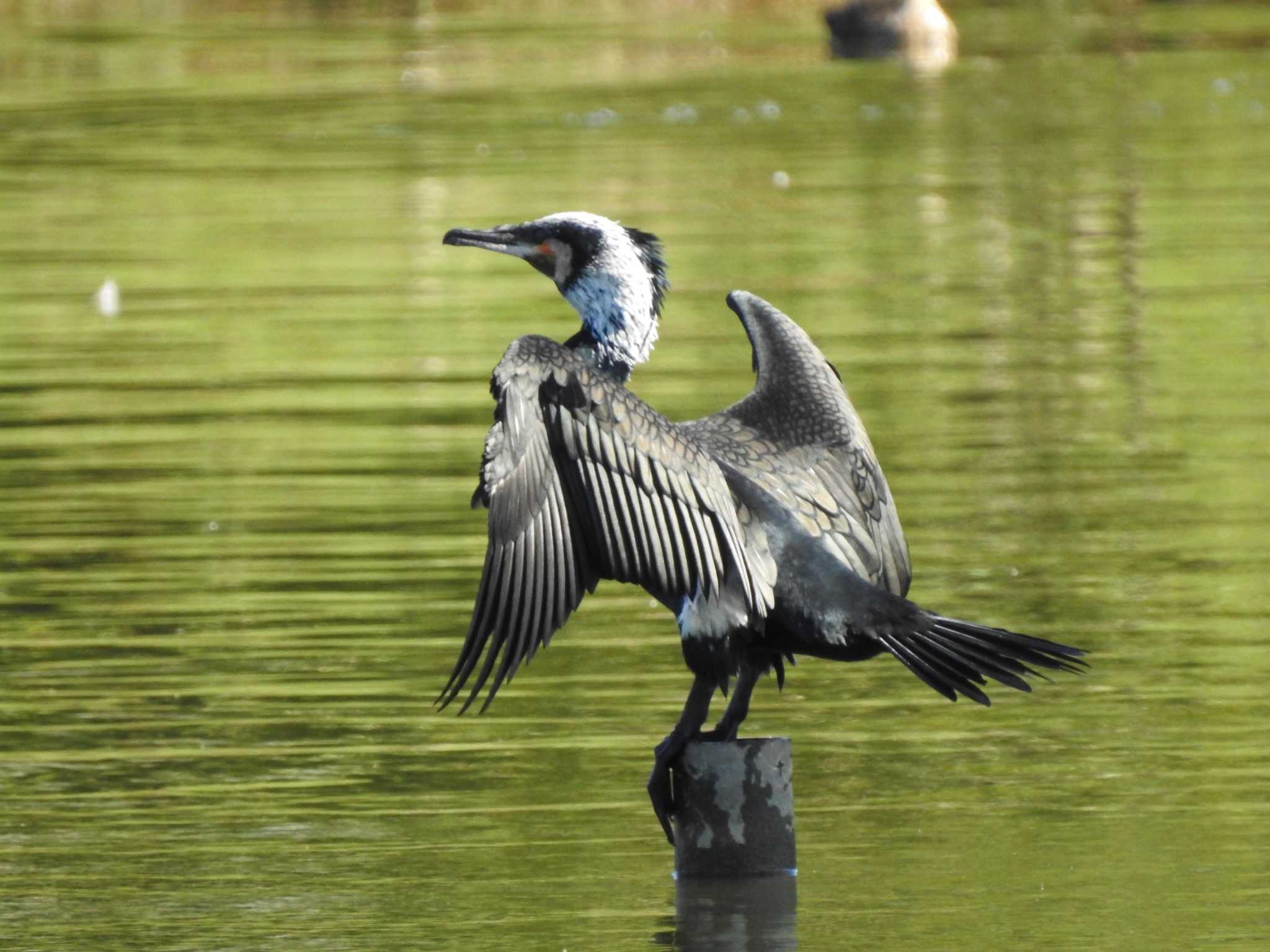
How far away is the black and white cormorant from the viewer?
534 cm

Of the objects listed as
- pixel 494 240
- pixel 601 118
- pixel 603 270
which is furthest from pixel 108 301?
pixel 601 118

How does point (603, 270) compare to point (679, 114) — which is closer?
point (603, 270)

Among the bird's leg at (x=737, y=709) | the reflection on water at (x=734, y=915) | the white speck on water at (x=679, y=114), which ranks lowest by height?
the reflection on water at (x=734, y=915)

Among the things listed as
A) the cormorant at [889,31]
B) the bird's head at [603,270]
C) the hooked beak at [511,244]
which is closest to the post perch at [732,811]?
the bird's head at [603,270]

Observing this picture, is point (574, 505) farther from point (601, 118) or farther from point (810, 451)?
point (601, 118)

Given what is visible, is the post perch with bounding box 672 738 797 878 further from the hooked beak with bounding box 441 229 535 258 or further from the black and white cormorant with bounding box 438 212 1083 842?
the hooked beak with bounding box 441 229 535 258

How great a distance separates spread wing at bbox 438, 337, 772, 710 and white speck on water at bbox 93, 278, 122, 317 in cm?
1062

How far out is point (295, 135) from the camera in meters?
25.7

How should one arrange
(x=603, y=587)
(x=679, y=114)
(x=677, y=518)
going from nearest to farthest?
(x=677, y=518), (x=603, y=587), (x=679, y=114)

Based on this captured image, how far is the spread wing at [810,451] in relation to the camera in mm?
5832

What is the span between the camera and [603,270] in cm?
572

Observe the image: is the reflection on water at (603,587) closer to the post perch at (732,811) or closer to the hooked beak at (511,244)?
the post perch at (732,811)

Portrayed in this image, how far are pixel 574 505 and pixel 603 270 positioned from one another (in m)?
0.57

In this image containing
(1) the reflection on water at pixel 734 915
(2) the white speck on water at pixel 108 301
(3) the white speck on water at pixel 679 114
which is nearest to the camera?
(1) the reflection on water at pixel 734 915
